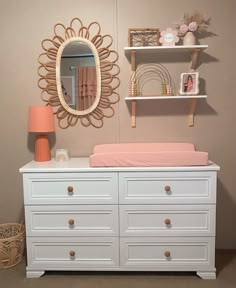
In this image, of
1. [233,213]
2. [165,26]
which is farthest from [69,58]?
[233,213]

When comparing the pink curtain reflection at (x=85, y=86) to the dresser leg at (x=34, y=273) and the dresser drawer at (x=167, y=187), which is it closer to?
the dresser drawer at (x=167, y=187)

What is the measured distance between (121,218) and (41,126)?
3.06 ft

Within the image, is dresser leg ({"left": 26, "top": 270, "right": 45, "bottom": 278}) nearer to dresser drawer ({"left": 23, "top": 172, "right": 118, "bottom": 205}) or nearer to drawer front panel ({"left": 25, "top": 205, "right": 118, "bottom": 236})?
drawer front panel ({"left": 25, "top": 205, "right": 118, "bottom": 236})

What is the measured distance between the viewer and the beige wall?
2363 millimetres

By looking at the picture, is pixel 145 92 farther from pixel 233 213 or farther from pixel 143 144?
pixel 233 213

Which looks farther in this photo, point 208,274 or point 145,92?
point 145,92

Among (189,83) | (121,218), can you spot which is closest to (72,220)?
(121,218)

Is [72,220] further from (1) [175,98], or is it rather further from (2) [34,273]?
(1) [175,98]

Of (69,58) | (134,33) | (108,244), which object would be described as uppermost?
(134,33)

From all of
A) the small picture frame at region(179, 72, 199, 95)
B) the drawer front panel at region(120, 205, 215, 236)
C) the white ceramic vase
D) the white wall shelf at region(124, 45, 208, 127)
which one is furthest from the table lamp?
the white ceramic vase

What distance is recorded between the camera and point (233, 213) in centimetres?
253

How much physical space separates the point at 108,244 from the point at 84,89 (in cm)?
124

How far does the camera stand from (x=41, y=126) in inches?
90.2

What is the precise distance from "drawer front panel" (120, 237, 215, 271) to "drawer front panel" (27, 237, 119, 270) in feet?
0.33
